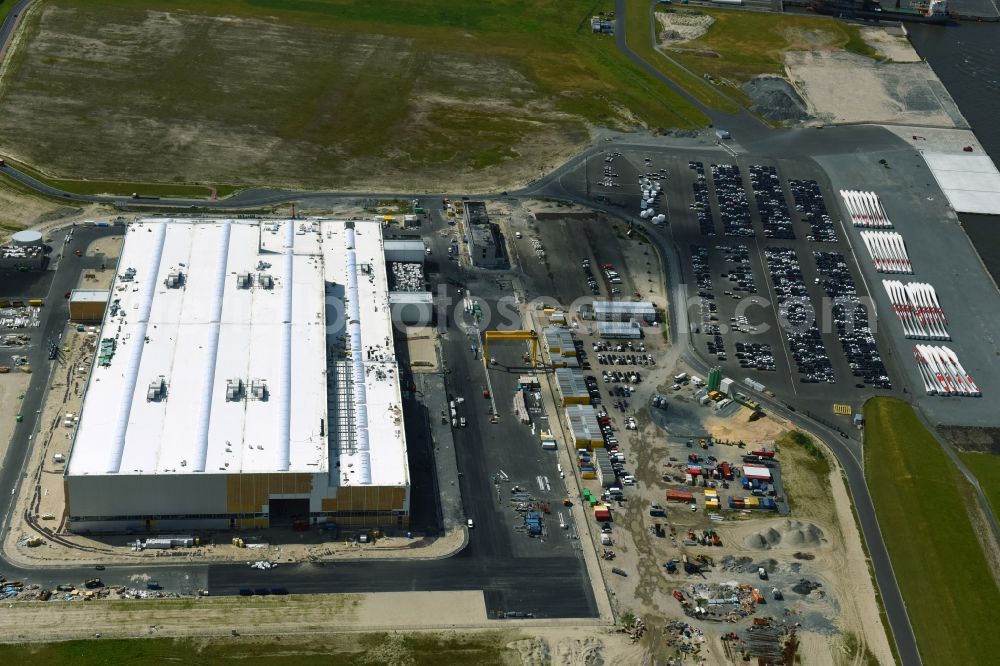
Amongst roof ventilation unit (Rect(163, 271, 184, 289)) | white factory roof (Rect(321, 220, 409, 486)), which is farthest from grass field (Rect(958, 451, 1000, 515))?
roof ventilation unit (Rect(163, 271, 184, 289))

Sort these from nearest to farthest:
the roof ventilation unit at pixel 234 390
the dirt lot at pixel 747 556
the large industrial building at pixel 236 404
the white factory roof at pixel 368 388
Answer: the dirt lot at pixel 747 556 < the large industrial building at pixel 236 404 < the white factory roof at pixel 368 388 < the roof ventilation unit at pixel 234 390

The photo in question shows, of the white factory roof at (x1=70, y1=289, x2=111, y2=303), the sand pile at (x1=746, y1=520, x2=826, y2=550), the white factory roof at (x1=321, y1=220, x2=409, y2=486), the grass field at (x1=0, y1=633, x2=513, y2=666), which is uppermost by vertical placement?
the white factory roof at (x1=321, y1=220, x2=409, y2=486)

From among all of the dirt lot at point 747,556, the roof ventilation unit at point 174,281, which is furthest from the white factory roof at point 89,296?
the dirt lot at point 747,556

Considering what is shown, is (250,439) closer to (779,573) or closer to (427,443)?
(427,443)

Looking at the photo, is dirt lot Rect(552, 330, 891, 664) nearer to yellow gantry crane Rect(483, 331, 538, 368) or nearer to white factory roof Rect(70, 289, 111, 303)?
yellow gantry crane Rect(483, 331, 538, 368)

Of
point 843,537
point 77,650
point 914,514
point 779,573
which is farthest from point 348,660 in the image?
point 914,514

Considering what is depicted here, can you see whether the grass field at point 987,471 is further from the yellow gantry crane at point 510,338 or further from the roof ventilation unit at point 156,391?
the roof ventilation unit at point 156,391

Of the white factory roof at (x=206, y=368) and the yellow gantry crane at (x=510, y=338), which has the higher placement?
the white factory roof at (x=206, y=368)
